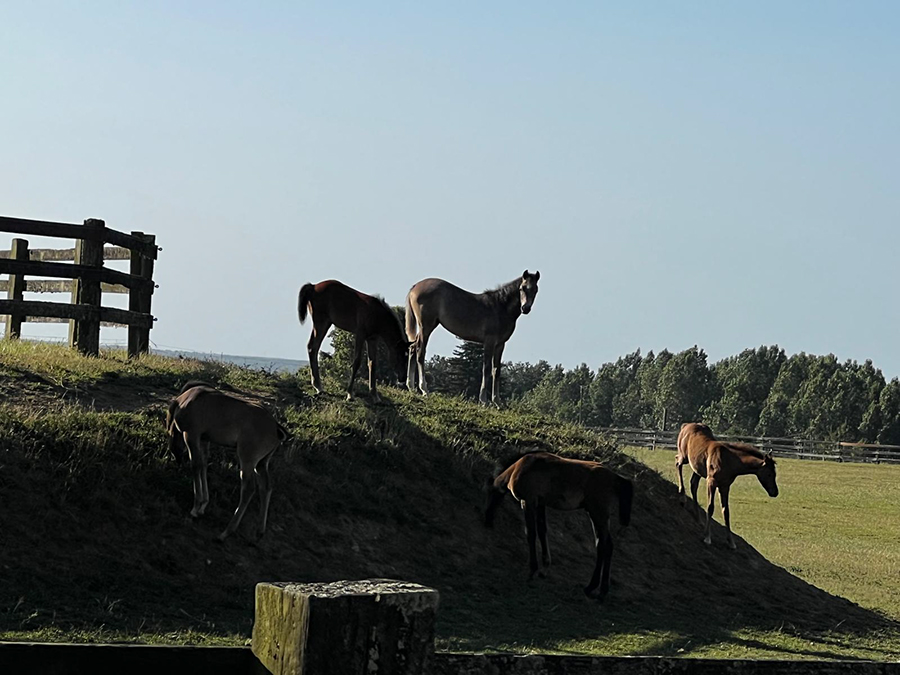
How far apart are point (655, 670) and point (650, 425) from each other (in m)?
132

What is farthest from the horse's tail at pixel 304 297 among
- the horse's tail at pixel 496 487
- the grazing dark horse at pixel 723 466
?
the grazing dark horse at pixel 723 466

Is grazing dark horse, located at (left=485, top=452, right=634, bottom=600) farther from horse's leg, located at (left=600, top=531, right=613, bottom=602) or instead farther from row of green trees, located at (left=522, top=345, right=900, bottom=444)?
row of green trees, located at (left=522, top=345, right=900, bottom=444)

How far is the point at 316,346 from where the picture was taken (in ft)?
59.8

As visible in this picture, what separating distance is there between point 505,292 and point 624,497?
7811mm

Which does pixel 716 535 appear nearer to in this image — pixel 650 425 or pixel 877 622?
pixel 877 622

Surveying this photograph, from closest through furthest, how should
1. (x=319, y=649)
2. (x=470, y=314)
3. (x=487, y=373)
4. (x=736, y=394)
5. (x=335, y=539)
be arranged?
(x=319, y=649) < (x=335, y=539) < (x=470, y=314) < (x=487, y=373) < (x=736, y=394)

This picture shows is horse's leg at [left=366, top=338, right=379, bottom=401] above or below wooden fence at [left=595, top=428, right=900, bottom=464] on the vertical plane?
above

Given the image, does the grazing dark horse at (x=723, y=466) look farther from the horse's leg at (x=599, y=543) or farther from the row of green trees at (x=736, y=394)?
the row of green trees at (x=736, y=394)

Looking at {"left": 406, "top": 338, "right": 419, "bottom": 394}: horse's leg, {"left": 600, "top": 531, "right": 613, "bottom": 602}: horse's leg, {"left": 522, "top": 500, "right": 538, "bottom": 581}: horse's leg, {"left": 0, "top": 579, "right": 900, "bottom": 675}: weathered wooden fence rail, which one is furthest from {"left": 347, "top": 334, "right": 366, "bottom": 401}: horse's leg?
{"left": 0, "top": 579, "right": 900, "bottom": 675}: weathered wooden fence rail

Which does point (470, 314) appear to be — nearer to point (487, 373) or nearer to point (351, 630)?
point (487, 373)

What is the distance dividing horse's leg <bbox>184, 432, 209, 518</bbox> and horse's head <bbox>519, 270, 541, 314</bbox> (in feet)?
31.2

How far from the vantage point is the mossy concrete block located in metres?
2.76

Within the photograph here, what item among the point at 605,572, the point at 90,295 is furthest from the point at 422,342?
the point at 605,572

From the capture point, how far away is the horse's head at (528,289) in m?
21.0
